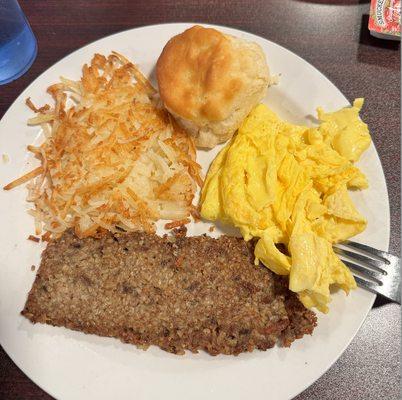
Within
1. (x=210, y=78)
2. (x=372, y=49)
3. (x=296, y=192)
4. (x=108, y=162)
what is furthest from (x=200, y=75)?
(x=372, y=49)

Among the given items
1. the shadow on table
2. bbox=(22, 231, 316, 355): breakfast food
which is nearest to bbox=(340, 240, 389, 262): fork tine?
bbox=(22, 231, 316, 355): breakfast food

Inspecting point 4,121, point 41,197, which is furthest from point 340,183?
point 4,121

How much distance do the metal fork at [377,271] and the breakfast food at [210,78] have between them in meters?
1.22

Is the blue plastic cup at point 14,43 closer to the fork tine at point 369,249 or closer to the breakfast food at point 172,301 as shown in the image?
the breakfast food at point 172,301

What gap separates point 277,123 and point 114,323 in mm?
1716

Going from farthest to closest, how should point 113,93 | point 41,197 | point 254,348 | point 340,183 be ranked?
point 113,93 → point 41,197 → point 340,183 → point 254,348

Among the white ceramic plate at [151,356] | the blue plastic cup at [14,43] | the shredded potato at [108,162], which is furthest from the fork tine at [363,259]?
the blue plastic cup at [14,43]

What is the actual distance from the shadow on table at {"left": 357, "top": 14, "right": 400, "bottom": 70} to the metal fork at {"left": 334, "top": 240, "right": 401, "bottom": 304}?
179 cm

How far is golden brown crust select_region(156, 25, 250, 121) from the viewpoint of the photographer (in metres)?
2.57

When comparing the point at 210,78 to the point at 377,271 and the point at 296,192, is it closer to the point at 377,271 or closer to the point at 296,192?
the point at 296,192

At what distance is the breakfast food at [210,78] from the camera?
257cm

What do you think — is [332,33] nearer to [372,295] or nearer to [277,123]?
[277,123]

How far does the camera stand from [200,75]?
262 centimetres

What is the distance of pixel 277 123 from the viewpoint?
283cm
